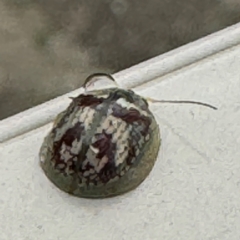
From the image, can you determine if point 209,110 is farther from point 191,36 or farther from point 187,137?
point 191,36

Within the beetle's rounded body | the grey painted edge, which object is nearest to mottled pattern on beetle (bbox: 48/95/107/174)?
the beetle's rounded body

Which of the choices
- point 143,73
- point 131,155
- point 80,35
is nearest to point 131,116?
point 131,155

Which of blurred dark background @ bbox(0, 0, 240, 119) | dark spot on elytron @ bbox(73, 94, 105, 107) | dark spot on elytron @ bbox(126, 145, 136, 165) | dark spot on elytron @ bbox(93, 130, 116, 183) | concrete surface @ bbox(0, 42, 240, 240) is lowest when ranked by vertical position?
blurred dark background @ bbox(0, 0, 240, 119)

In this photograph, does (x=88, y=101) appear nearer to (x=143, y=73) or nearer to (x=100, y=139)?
(x=100, y=139)

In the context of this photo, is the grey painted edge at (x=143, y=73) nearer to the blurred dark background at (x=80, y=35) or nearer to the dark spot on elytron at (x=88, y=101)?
the dark spot on elytron at (x=88, y=101)

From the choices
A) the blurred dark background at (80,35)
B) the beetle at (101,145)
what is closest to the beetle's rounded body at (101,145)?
the beetle at (101,145)

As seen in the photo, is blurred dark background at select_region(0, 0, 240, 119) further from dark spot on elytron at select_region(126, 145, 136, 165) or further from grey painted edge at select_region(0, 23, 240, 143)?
dark spot on elytron at select_region(126, 145, 136, 165)
